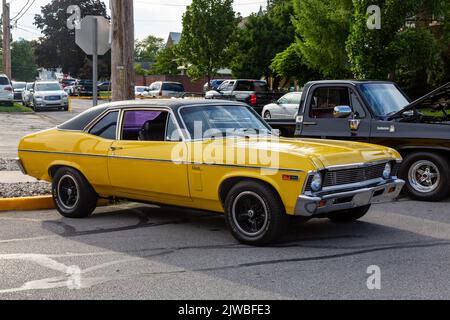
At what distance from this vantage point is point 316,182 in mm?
6168

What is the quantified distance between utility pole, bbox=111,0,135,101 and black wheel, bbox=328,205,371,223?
4190mm

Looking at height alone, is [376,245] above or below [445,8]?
below

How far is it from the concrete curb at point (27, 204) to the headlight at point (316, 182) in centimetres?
431

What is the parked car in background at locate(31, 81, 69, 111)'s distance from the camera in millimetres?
33094

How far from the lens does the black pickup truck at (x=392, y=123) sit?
905 centimetres

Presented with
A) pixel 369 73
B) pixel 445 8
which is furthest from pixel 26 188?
pixel 445 8

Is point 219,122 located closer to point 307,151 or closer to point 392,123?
point 307,151

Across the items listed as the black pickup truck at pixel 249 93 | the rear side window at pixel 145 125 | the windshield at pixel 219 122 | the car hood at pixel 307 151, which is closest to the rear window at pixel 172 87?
the black pickup truck at pixel 249 93

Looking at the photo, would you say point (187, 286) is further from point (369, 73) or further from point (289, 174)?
point (369, 73)

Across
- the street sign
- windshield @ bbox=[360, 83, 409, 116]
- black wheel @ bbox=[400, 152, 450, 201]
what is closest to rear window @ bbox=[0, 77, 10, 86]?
the street sign

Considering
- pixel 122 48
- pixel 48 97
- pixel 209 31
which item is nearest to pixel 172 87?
pixel 209 31

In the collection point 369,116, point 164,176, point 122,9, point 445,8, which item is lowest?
point 164,176

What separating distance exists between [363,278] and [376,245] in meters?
1.26

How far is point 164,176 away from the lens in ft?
23.4
